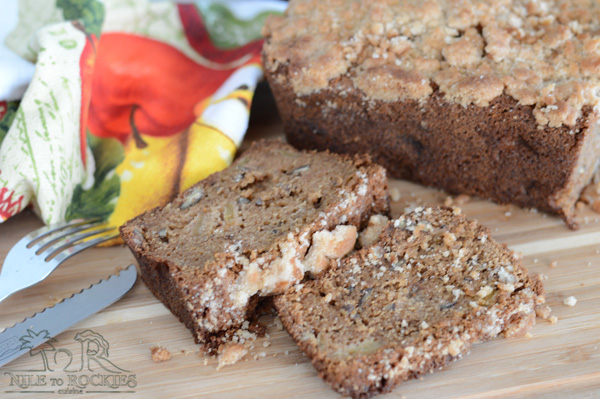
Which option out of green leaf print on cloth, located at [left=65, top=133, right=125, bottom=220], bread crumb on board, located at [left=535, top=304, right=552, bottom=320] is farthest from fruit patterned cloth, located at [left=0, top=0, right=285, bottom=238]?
bread crumb on board, located at [left=535, top=304, right=552, bottom=320]

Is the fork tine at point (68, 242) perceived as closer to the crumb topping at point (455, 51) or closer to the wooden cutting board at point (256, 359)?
the wooden cutting board at point (256, 359)

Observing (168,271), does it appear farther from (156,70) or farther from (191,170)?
(156,70)

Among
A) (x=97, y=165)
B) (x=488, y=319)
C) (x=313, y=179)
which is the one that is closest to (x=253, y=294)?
(x=313, y=179)

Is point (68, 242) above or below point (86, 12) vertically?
below

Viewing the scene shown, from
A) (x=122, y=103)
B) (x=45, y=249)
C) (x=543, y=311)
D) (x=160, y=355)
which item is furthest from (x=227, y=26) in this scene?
(x=543, y=311)

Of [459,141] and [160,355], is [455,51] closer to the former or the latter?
[459,141]

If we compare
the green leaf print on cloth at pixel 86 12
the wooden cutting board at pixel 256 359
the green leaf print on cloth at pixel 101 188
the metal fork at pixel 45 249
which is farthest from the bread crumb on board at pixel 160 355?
the green leaf print on cloth at pixel 86 12

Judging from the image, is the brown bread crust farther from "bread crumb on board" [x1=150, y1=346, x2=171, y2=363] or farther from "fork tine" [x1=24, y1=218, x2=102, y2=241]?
"bread crumb on board" [x1=150, y1=346, x2=171, y2=363]
